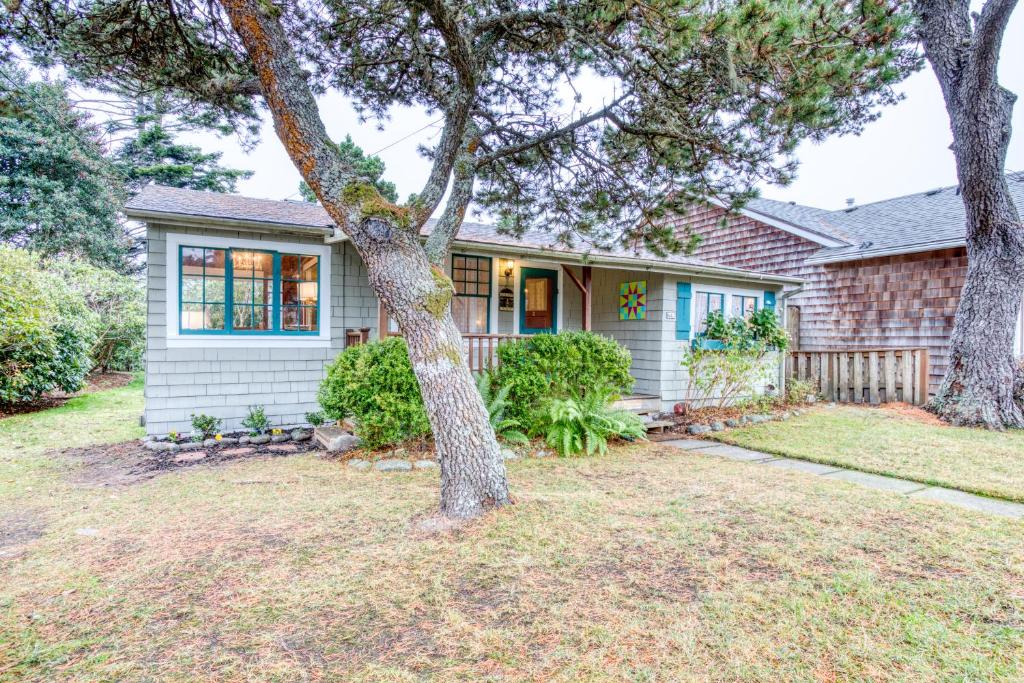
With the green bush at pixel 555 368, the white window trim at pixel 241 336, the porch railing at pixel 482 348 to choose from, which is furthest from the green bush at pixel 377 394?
the white window trim at pixel 241 336

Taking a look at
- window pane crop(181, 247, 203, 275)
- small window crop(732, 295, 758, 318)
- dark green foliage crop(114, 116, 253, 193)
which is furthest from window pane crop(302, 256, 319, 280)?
dark green foliage crop(114, 116, 253, 193)

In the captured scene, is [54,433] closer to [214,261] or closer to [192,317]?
[192,317]

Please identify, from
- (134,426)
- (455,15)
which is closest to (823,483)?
(455,15)

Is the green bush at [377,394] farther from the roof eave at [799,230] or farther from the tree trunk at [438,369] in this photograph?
the roof eave at [799,230]

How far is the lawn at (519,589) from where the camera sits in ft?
7.13

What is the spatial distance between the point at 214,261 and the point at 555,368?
4.69 meters

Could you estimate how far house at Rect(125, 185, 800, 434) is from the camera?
21.5ft

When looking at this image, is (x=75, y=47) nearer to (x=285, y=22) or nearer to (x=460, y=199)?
(x=285, y=22)

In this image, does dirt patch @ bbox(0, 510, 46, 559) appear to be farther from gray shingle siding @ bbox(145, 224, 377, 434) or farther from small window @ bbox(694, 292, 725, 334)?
small window @ bbox(694, 292, 725, 334)

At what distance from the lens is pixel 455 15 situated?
13.1ft

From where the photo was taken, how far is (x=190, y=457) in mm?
5941

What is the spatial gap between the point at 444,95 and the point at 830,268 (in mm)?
10524

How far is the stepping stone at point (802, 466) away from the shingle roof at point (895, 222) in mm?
7110

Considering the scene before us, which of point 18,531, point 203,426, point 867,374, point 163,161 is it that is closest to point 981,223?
point 867,374
